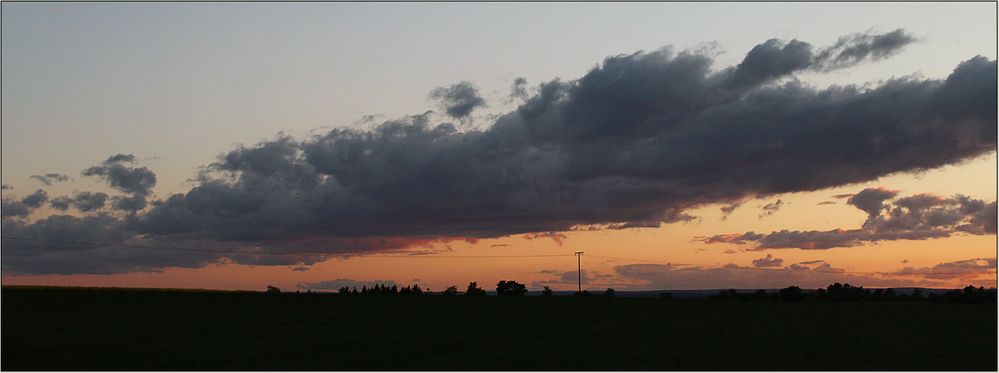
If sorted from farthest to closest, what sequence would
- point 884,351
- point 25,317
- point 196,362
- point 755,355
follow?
1. point 25,317
2. point 884,351
3. point 755,355
4. point 196,362

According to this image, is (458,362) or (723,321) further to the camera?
(723,321)

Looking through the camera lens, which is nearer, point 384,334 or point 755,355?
point 755,355

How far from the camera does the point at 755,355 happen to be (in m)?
50.5

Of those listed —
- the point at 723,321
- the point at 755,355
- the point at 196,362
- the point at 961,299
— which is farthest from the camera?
the point at 961,299

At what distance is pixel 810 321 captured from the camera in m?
86.9

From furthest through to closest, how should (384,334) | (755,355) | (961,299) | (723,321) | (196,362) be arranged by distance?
(961,299)
(723,321)
(384,334)
(755,355)
(196,362)

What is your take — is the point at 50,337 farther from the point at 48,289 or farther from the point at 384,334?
the point at 48,289

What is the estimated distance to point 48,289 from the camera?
146 meters

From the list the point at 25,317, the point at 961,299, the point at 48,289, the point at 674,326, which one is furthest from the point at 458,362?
the point at 961,299

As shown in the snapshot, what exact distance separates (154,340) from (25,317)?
25.9 metres

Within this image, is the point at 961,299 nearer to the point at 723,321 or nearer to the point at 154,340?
the point at 723,321

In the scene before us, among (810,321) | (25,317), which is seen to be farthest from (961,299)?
(25,317)

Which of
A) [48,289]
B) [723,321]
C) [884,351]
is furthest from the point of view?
[48,289]

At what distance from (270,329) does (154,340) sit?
12099 millimetres
